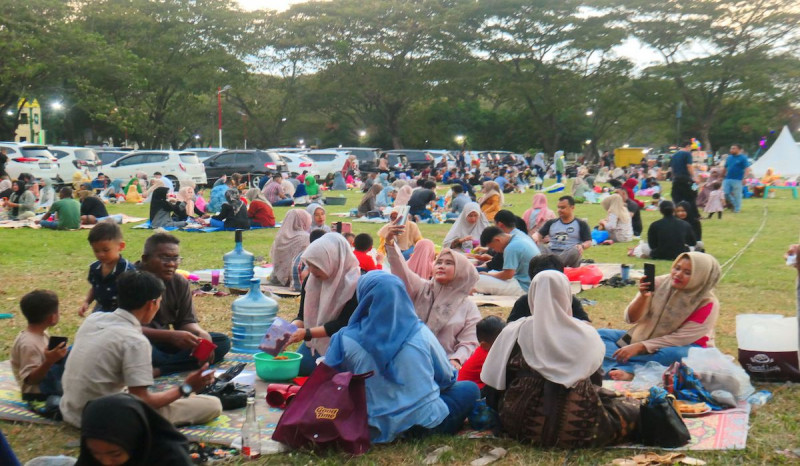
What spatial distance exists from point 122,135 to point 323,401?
43.4 meters

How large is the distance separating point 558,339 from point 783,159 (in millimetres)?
27112

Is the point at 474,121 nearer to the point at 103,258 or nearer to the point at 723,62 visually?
the point at 723,62

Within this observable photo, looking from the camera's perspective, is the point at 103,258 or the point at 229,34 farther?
the point at 229,34

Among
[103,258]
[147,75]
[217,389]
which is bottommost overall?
[217,389]

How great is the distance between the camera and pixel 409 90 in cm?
4744

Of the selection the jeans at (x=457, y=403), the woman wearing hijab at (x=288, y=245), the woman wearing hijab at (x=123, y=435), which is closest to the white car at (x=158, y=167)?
the woman wearing hijab at (x=288, y=245)

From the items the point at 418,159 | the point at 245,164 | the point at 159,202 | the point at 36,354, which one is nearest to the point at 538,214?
the point at 159,202

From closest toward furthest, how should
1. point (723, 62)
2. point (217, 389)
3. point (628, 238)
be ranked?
point (217, 389) < point (628, 238) < point (723, 62)

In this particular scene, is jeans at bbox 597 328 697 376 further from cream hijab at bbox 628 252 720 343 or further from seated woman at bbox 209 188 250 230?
seated woman at bbox 209 188 250 230

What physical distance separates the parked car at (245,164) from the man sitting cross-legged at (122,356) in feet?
73.6

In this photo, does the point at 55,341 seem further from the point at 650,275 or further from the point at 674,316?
the point at 674,316

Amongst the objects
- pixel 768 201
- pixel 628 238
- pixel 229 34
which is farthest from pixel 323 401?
pixel 229 34

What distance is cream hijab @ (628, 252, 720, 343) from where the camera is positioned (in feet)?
18.0

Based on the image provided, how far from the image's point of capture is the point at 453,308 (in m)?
5.81
